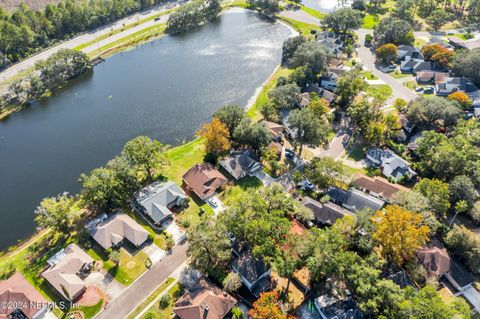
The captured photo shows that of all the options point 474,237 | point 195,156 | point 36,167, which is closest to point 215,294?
point 195,156

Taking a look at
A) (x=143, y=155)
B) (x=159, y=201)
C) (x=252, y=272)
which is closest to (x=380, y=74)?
(x=143, y=155)

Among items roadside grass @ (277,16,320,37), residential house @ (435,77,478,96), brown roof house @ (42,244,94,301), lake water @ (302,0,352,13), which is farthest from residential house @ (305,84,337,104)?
lake water @ (302,0,352,13)

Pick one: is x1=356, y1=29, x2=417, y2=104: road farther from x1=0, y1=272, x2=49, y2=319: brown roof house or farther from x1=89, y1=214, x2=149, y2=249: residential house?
x1=0, y1=272, x2=49, y2=319: brown roof house

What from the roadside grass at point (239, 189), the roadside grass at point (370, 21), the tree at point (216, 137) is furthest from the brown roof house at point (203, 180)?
the roadside grass at point (370, 21)

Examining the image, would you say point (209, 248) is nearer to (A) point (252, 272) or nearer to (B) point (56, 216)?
(A) point (252, 272)

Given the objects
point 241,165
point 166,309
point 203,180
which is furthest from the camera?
point 241,165

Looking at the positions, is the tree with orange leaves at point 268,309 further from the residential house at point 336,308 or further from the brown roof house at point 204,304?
the residential house at point 336,308
